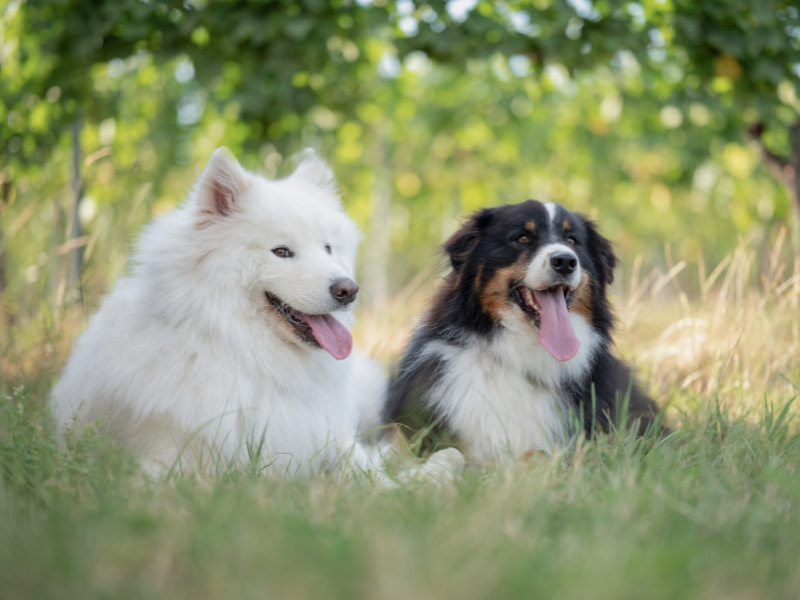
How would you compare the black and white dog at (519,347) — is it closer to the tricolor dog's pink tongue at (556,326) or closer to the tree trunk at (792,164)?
the tricolor dog's pink tongue at (556,326)

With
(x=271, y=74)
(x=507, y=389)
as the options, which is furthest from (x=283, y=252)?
(x=271, y=74)

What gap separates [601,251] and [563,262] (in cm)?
66

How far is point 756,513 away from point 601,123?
1120 centimetres

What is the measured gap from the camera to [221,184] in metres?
2.96

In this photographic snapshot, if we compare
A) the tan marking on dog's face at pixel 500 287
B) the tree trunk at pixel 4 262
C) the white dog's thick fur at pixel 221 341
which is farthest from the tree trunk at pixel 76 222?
the tan marking on dog's face at pixel 500 287

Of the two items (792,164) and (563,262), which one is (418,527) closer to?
(563,262)

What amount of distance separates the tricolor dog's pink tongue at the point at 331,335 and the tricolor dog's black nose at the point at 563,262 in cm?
109

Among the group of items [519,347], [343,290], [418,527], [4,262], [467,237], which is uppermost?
[467,237]

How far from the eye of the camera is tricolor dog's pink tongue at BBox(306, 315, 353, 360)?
3.01m

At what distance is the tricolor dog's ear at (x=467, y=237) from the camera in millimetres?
3689

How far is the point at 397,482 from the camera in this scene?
2.66m

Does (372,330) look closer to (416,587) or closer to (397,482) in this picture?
(397,482)

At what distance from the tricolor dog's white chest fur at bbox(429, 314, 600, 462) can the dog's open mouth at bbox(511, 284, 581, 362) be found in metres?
0.10

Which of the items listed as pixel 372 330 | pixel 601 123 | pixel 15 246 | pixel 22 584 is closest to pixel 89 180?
pixel 15 246
